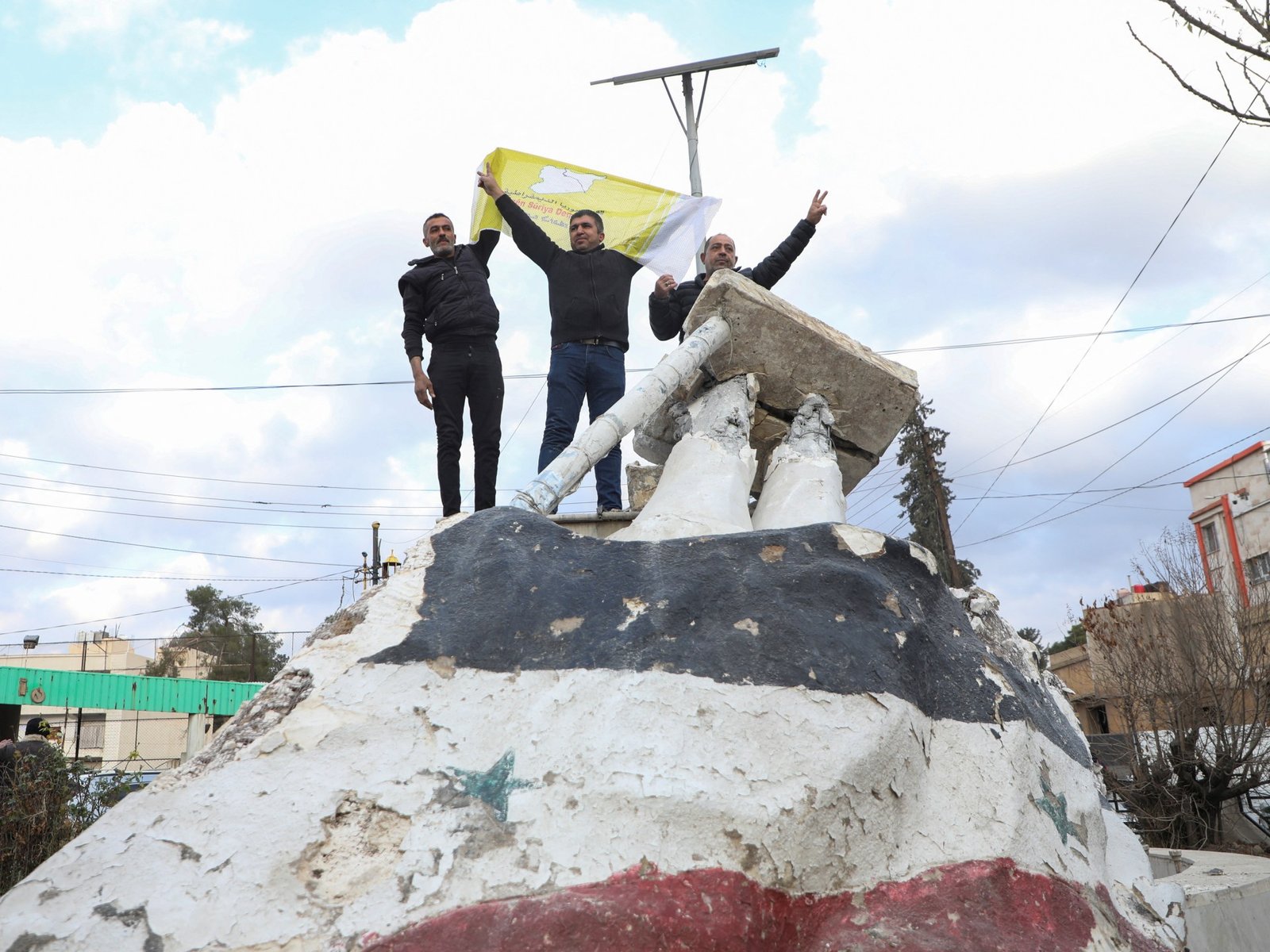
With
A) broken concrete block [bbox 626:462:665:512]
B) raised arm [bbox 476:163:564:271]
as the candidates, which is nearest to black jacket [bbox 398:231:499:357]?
raised arm [bbox 476:163:564:271]

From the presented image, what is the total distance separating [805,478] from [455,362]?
170cm

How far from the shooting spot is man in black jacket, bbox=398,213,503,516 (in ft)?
15.2

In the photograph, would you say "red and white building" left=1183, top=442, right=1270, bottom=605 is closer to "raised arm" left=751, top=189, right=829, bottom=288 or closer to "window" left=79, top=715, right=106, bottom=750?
"raised arm" left=751, top=189, right=829, bottom=288

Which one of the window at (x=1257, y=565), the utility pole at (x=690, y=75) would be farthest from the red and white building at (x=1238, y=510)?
the utility pole at (x=690, y=75)

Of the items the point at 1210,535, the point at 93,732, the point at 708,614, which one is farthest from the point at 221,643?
the point at 708,614

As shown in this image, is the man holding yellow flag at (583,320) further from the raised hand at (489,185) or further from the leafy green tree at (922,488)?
the leafy green tree at (922,488)

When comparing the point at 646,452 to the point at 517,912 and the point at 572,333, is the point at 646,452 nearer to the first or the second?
the point at 572,333

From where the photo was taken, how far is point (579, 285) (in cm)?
504

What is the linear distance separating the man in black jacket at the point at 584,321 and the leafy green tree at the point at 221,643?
2792 centimetres

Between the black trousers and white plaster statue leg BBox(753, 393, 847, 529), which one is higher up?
the black trousers

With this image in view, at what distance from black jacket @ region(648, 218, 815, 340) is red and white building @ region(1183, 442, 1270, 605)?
58.8 feet

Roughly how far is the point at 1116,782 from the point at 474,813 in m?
8.27

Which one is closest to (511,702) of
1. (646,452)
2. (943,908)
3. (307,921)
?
(307,921)

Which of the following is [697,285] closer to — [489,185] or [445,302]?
[489,185]
